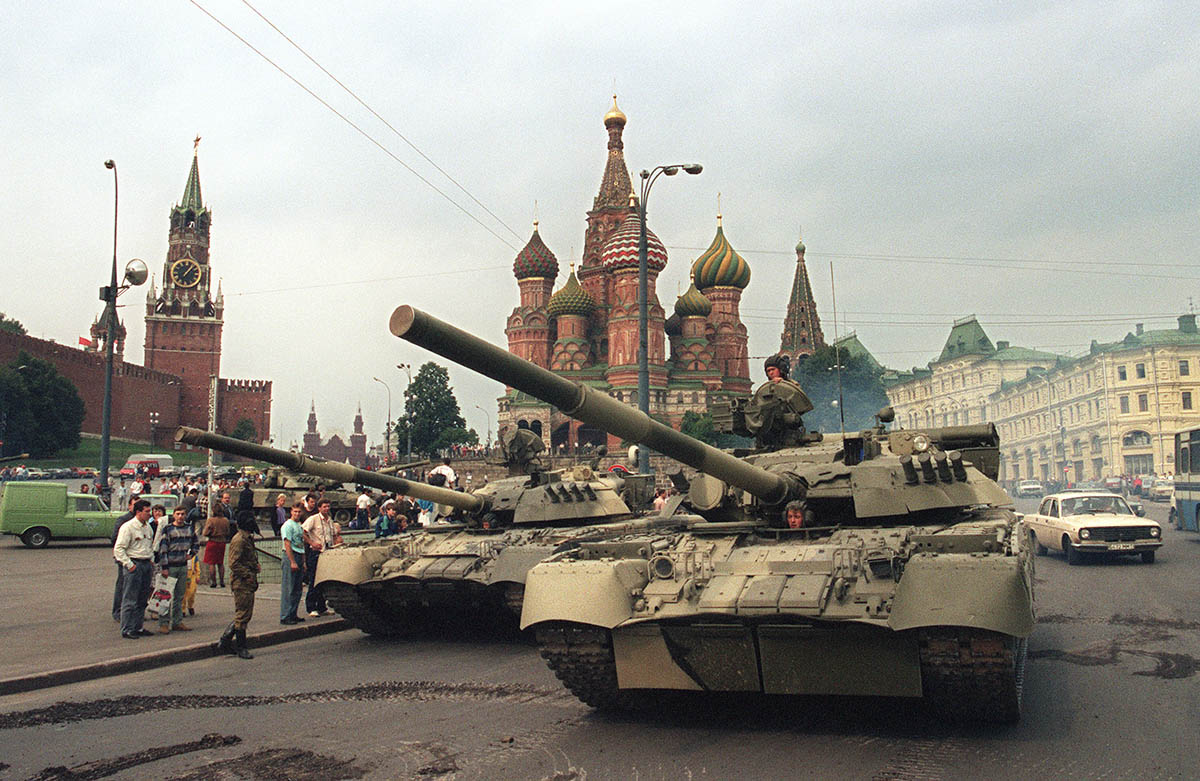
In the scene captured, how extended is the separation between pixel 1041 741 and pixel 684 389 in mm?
58673

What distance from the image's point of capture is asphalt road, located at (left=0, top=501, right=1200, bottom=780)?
538cm

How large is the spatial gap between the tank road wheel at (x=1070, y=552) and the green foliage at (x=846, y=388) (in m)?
46.3

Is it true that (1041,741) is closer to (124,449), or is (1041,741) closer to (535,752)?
(535,752)

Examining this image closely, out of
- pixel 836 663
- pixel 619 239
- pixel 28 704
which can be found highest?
pixel 619 239

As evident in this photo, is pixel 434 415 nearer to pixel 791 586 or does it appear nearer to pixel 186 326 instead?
pixel 186 326

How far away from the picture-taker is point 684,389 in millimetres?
64250

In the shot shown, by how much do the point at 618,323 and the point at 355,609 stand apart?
2116 inches

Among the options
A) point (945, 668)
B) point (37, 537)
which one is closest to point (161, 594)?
point (945, 668)

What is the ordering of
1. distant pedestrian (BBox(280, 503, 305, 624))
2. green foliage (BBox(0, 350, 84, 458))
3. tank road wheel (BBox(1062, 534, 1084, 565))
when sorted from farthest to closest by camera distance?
green foliage (BBox(0, 350, 84, 458)) → tank road wheel (BBox(1062, 534, 1084, 565)) → distant pedestrian (BBox(280, 503, 305, 624))

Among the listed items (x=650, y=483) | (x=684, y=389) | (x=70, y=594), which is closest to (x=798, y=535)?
(x=650, y=483)

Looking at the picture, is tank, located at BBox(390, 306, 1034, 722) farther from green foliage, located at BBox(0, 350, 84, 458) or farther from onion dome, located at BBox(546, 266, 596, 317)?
green foliage, located at BBox(0, 350, 84, 458)

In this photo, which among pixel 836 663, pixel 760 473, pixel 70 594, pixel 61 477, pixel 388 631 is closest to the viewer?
pixel 836 663

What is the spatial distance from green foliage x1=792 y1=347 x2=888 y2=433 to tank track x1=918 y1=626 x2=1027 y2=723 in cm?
5840

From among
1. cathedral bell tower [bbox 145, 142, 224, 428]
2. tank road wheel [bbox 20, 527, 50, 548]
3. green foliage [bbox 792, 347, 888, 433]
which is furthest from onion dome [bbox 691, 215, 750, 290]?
tank road wheel [bbox 20, 527, 50, 548]
